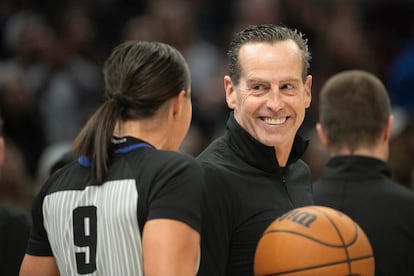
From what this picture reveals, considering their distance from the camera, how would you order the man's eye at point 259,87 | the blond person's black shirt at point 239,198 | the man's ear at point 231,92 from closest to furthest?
the blond person's black shirt at point 239,198, the man's eye at point 259,87, the man's ear at point 231,92

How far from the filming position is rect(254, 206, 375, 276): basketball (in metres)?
3.75

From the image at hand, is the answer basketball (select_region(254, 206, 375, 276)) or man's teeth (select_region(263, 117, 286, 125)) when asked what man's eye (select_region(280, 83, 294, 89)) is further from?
basketball (select_region(254, 206, 375, 276))

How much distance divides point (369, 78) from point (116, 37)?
21.3 ft

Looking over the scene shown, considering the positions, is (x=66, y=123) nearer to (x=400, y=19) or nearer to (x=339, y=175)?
(x=400, y=19)

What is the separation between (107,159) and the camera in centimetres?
375

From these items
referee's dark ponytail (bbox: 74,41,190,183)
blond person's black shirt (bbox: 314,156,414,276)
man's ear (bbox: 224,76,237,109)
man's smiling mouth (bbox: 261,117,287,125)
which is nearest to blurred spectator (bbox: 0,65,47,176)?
blond person's black shirt (bbox: 314,156,414,276)

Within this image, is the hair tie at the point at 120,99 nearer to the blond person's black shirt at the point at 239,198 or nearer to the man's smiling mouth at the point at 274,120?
the blond person's black shirt at the point at 239,198

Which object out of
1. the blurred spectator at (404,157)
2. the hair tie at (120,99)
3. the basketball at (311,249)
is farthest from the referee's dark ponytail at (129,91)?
the blurred spectator at (404,157)

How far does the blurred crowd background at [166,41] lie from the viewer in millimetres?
9695

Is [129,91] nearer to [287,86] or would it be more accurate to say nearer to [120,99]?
[120,99]

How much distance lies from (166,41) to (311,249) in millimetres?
6583

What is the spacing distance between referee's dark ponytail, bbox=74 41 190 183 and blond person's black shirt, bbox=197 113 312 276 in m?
0.45

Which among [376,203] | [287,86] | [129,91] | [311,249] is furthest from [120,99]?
[376,203]

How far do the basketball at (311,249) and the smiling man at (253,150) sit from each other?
0.20 meters
